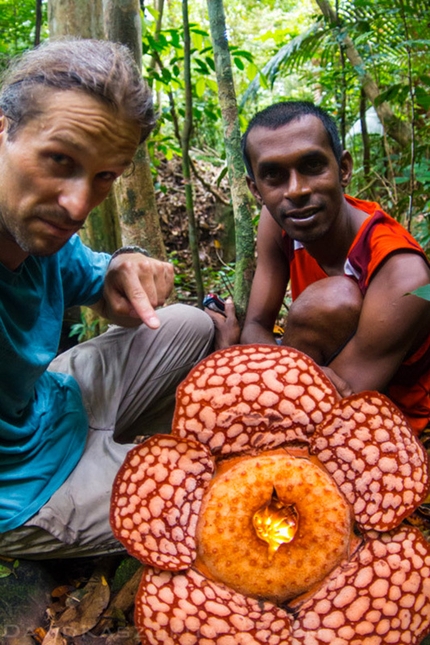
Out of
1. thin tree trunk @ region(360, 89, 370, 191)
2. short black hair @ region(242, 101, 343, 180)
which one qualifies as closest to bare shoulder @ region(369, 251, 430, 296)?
short black hair @ region(242, 101, 343, 180)

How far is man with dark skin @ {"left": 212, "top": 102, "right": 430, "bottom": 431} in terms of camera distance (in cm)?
208

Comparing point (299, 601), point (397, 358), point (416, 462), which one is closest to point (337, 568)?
point (299, 601)

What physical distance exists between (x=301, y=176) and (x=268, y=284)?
70cm

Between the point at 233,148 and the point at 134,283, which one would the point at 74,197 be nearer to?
the point at 134,283

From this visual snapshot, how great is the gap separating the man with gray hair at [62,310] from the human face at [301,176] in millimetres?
591

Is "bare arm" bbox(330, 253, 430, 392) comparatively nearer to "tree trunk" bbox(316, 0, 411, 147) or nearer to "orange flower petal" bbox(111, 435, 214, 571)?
"orange flower petal" bbox(111, 435, 214, 571)

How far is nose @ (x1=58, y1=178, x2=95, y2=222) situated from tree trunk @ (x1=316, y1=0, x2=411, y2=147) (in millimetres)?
3434

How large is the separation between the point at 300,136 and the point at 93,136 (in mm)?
990

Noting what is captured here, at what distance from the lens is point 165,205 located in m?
6.77

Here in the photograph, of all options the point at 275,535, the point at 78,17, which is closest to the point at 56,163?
the point at 275,535

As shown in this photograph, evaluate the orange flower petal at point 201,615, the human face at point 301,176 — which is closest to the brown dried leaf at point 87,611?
the orange flower petal at point 201,615

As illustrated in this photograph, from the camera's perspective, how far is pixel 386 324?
2.05 meters

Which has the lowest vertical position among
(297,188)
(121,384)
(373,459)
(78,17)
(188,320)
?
(121,384)

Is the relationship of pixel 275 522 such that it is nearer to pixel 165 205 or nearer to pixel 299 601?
pixel 299 601
